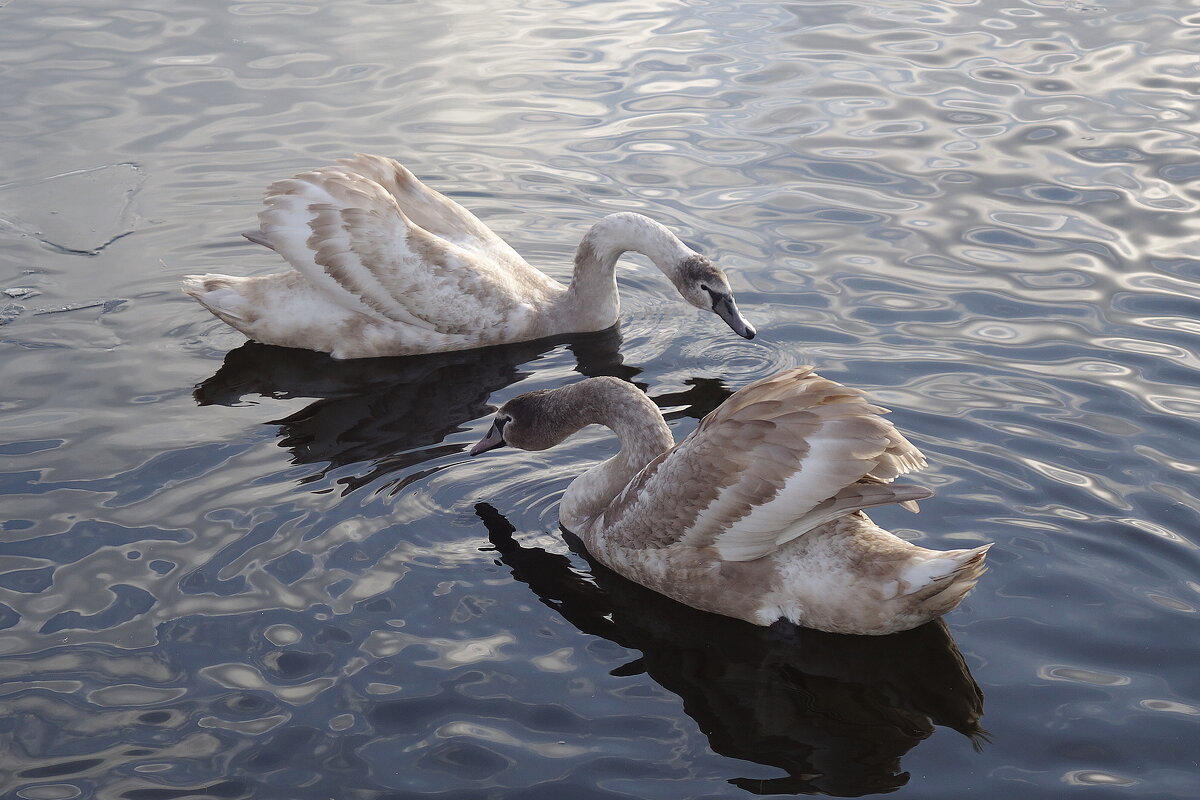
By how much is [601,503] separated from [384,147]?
22.5ft

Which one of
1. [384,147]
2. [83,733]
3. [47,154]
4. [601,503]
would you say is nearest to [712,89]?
[384,147]

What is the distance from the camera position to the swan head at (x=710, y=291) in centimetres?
955

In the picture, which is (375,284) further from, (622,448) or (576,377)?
(622,448)

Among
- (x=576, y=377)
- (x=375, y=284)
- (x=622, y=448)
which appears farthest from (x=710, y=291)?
(x=622, y=448)

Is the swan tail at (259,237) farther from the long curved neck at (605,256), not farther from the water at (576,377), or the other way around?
the long curved neck at (605,256)

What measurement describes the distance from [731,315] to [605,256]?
119cm

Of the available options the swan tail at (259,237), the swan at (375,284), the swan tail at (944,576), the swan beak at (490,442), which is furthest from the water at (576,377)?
the swan tail at (259,237)

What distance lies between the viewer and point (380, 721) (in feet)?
18.7

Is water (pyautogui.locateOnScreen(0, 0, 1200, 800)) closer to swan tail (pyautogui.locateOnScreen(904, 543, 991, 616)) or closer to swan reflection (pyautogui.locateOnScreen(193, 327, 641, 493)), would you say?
swan reflection (pyautogui.locateOnScreen(193, 327, 641, 493))

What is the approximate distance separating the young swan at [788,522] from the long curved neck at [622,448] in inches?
7.9

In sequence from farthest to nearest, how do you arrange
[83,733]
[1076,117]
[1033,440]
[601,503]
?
[1076,117]
[1033,440]
[601,503]
[83,733]

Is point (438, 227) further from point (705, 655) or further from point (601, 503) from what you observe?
point (705, 655)

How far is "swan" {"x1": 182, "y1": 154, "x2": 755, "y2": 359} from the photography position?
9500mm

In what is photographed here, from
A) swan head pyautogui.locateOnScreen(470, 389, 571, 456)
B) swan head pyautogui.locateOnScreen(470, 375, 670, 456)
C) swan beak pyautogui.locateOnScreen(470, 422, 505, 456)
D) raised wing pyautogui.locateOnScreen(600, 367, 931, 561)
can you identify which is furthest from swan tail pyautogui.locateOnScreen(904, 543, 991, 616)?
swan beak pyautogui.locateOnScreen(470, 422, 505, 456)
